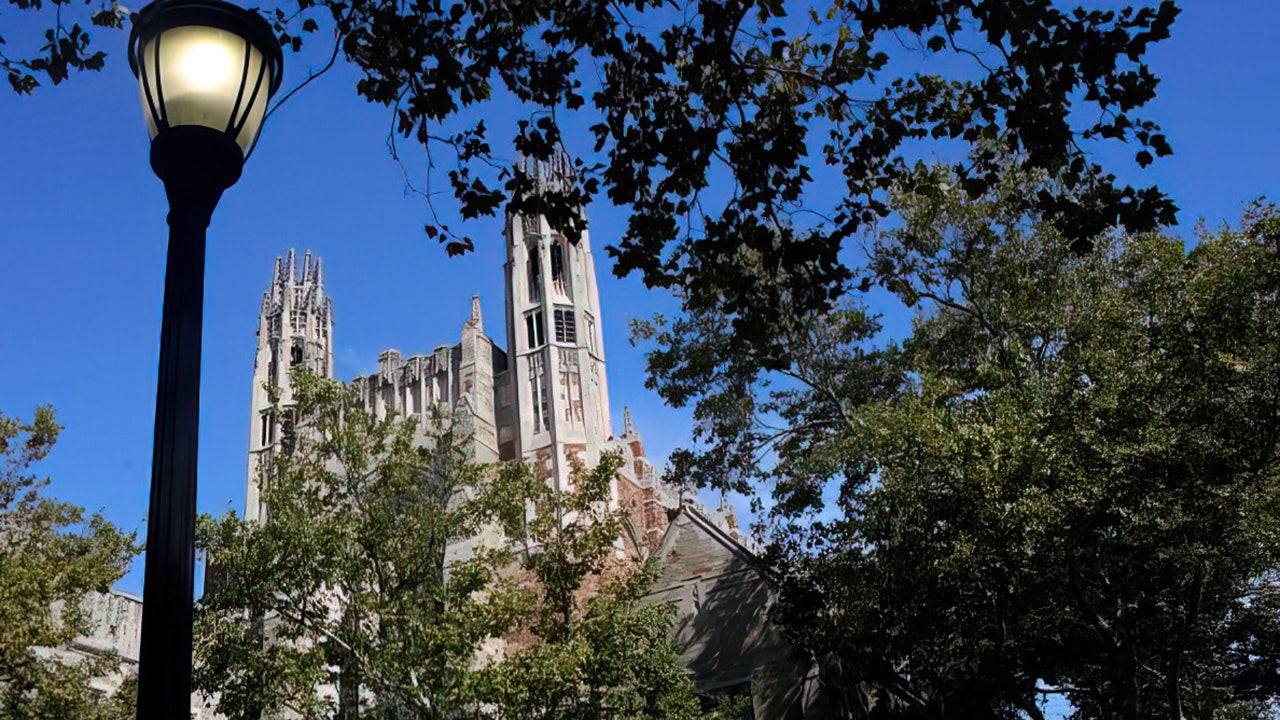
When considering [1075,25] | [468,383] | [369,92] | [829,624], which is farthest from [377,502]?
[468,383]

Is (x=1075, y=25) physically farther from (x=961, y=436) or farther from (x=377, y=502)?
(x=377, y=502)

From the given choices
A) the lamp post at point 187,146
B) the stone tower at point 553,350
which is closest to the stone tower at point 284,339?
the stone tower at point 553,350

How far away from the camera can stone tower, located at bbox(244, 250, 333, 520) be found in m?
69.6

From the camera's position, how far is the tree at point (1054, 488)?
49.9 feet

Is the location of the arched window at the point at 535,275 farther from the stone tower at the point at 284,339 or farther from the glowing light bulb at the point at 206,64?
the glowing light bulb at the point at 206,64

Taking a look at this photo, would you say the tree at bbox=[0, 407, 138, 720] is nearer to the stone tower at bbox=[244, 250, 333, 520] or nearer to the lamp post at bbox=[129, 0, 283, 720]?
the lamp post at bbox=[129, 0, 283, 720]

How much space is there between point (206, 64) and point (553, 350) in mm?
53737

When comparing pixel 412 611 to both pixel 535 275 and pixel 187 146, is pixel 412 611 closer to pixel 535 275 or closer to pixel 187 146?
pixel 187 146

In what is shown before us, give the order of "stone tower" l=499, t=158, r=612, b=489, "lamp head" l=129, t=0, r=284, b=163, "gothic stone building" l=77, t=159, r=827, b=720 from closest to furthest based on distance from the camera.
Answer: "lamp head" l=129, t=0, r=284, b=163, "gothic stone building" l=77, t=159, r=827, b=720, "stone tower" l=499, t=158, r=612, b=489

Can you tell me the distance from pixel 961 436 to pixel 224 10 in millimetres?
14098

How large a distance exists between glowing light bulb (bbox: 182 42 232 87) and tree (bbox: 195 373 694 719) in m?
14.7

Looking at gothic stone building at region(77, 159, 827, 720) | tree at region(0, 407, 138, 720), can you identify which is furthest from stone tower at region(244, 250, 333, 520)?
tree at region(0, 407, 138, 720)

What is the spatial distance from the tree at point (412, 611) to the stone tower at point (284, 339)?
48.1 meters

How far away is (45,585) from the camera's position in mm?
17438
